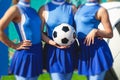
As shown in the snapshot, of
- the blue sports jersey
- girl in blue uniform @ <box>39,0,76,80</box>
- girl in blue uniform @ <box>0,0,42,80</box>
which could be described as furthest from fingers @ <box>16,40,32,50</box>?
the blue sports jersey

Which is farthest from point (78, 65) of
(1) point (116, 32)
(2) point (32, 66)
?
(1) point (116, 32)

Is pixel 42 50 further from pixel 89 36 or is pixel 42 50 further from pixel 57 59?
pixel 89 36

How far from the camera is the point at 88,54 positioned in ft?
19.1

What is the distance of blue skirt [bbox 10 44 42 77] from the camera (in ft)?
18.3

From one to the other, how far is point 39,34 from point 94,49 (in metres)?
0.74

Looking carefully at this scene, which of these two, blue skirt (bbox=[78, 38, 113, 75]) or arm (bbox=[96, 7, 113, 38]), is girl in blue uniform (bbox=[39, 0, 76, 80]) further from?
arm (bbox=[96, 7, 113, 38])

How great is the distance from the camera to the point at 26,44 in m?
5.53

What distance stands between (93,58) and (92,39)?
265 millimetres

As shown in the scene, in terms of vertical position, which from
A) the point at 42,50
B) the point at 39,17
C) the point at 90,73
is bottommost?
the point at 90,73

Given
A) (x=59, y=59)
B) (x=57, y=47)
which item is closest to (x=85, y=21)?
(x=57, y=47)

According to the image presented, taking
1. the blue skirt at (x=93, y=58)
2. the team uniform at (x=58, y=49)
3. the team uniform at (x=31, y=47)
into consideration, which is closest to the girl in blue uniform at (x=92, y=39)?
the blue skirt at (x=93, y=58)

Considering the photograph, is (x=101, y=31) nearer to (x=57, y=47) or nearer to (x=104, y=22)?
(x=104, y=22)

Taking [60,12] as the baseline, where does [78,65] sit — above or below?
below

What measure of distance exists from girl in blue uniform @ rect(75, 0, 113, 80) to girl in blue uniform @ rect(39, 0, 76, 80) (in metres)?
0.13
